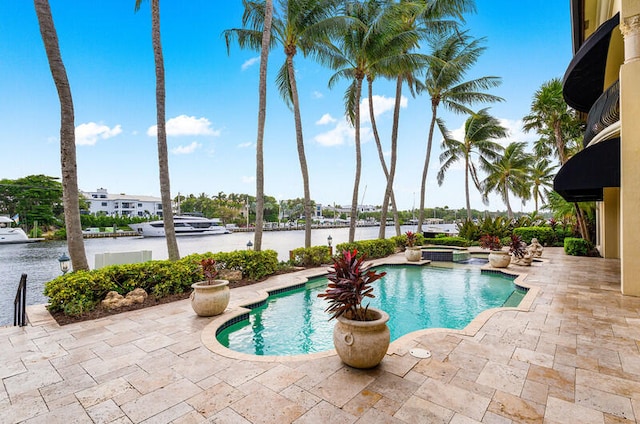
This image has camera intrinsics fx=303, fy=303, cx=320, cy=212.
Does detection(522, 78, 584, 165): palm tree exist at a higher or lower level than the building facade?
higher

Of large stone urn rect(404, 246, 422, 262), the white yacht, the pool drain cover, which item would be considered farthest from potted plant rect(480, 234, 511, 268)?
the white yacht

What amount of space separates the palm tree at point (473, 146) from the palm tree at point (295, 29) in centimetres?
1321

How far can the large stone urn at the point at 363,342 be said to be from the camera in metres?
3.69

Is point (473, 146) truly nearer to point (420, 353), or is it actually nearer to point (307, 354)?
point (420, 353)

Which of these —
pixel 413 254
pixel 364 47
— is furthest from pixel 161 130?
pixel 413 254

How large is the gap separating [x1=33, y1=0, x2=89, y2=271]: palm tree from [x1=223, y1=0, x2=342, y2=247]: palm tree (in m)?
6.99

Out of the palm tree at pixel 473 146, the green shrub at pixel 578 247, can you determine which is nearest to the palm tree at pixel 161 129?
the green shrub at pixel 578 247

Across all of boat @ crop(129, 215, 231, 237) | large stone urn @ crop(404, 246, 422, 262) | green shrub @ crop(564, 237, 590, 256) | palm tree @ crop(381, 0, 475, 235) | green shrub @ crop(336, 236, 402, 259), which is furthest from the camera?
boat @ crop(129, 215, 231, 237)

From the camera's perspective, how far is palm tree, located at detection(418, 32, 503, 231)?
58.6 feet

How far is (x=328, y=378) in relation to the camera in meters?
3.63

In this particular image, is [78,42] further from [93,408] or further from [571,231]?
[571,231]

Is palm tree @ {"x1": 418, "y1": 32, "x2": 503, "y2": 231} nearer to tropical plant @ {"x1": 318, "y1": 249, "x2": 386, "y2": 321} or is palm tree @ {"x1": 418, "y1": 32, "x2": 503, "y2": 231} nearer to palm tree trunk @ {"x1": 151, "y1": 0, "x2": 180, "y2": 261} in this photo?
palm tree trunk @ {"x1": 151, "y1": 0, "x2": 180, "y2": 261}

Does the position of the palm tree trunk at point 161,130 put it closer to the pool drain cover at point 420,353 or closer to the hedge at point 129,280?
the hedge at point 129,280

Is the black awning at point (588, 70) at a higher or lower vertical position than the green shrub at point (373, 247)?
higher
